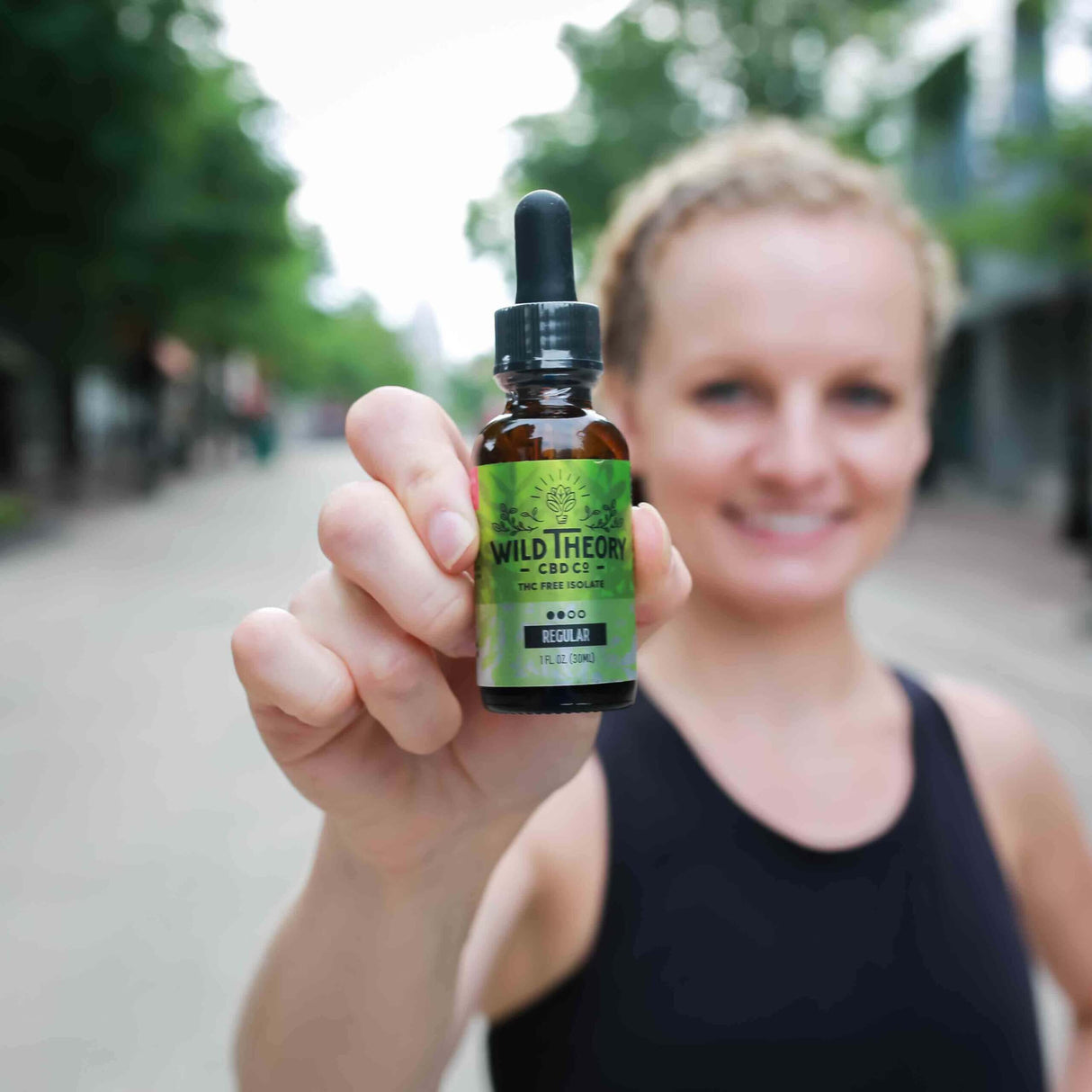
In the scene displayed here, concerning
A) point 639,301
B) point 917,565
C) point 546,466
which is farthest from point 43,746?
point 917,565

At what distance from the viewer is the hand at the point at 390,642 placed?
1137 millimetres

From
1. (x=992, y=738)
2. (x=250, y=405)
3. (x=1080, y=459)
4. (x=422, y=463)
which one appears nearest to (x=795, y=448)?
(x=992, y=738)

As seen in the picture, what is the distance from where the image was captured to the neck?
207cm

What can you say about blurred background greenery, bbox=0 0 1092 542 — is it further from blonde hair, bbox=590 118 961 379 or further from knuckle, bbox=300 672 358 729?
knuckle, bbox=300 672 358 729

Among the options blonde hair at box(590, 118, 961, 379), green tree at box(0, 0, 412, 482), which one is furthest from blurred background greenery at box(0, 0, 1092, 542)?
blonde hair at box(590, 118, 961, 379)

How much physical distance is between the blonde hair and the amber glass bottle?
2.52ft

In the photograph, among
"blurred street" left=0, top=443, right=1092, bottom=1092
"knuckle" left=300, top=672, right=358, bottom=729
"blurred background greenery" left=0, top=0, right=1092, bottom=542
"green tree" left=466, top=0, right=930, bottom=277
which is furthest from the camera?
"green tree" left=466, top=0, right=930, bottom=277

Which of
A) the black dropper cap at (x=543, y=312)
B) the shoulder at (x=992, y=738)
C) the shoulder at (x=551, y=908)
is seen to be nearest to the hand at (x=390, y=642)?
the black dropper cap at (x=543, y=312)

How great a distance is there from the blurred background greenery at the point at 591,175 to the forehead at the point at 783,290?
10.6 meters

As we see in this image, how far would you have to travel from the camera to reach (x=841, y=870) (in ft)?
6.04

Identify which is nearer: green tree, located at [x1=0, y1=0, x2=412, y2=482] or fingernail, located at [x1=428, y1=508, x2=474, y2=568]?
fingernail, located at [x1=428, y1=508, x2=474, y2=568]

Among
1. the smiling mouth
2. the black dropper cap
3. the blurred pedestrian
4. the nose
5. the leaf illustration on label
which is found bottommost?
the smiling mouth

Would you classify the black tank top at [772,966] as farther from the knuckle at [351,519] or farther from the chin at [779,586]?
the knuckle at [351,519]

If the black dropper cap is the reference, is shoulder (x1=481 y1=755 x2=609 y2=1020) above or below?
below
